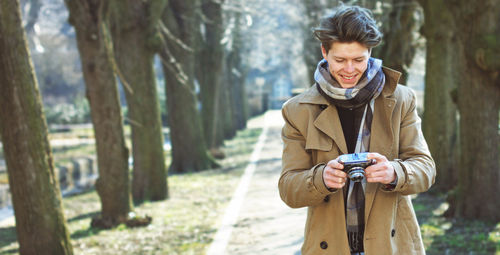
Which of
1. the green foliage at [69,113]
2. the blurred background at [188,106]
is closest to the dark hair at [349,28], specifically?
the blurred background at [188,106]

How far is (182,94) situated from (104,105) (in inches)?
277

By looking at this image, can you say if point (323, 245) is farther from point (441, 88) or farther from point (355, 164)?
point (441, 88)

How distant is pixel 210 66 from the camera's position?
70.1 ft

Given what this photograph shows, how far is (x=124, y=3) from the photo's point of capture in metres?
11.8

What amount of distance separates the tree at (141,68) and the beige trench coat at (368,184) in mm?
8834

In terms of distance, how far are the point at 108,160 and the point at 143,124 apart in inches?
101

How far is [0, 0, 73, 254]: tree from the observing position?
625cm

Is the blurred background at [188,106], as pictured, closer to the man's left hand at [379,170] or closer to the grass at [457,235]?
the grass at [457,235]

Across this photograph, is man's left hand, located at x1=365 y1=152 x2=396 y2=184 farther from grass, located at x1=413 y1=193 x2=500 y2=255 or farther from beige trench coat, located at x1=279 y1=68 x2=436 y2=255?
grass, located at x1=413 y1=193 x2=500 y2=255

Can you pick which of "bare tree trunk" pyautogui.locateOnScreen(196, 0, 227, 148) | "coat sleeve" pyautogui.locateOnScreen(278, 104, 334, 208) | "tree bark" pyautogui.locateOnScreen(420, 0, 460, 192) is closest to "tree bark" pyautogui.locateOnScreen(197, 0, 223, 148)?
"bare tree trunk" pyautogui.locateOnScreen(196, 0, 227, 148)

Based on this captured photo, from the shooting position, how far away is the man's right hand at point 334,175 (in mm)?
2859

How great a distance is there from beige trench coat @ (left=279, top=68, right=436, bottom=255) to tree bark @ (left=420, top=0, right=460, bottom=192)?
7.96 metres

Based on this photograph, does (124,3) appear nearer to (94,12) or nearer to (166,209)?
(94,12)

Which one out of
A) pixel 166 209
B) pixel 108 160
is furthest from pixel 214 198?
pixel 108 160
